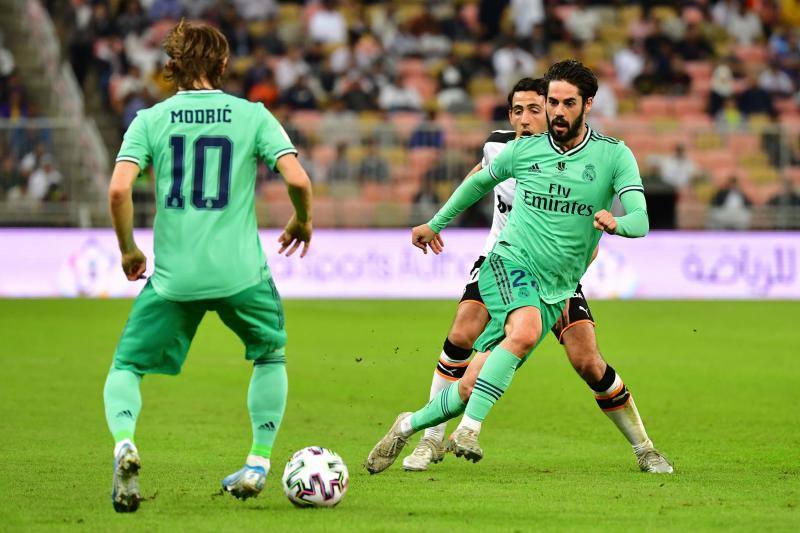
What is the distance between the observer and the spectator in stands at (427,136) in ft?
74.8

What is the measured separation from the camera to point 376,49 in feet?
89.2

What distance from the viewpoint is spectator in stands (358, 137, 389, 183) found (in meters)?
22.8

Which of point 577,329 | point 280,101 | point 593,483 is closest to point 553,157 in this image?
point 577,329

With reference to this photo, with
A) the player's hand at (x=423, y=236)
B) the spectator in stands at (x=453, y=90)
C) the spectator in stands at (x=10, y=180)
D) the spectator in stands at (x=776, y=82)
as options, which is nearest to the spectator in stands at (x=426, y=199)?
the spectator in stands at (x=453, y=90)

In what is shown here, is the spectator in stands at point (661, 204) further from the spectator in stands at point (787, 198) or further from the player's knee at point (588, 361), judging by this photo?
the player's knee at point (588, 361)

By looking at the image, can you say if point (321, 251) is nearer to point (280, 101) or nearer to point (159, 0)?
point (280, 101)

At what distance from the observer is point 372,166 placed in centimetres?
2283

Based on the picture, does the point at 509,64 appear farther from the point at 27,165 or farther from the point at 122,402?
the point at 122,402

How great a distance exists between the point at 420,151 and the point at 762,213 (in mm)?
5329

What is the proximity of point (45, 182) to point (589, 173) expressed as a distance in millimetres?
16047

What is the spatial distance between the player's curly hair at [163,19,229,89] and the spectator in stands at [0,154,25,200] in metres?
16.2

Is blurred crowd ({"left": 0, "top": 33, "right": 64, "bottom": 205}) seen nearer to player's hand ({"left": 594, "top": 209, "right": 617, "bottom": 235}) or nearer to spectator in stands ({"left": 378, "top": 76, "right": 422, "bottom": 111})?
spectator in stands ({"left": 378, "top": 76, "right": 422, "bottom": 111})

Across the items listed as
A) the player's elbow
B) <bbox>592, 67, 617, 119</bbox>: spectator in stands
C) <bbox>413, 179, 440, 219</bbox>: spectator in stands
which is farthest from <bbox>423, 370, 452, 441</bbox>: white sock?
<bbox>592, 67, 617, 119</bbox>: spectator in stands

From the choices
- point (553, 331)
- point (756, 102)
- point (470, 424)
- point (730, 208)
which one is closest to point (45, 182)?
point (730, 208)
